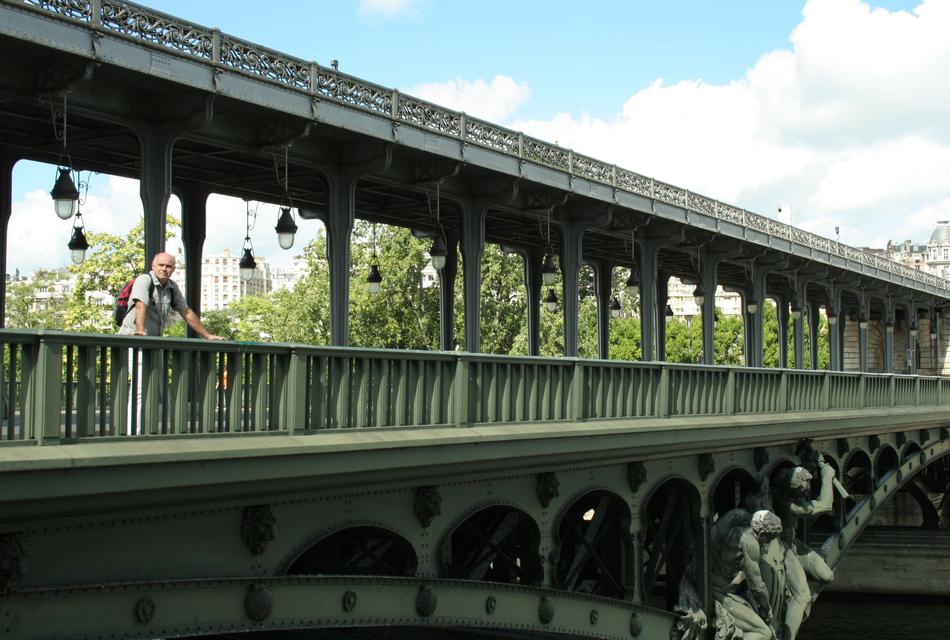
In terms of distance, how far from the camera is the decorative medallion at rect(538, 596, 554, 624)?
17.4 meters

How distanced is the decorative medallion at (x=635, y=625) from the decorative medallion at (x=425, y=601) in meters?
5.52

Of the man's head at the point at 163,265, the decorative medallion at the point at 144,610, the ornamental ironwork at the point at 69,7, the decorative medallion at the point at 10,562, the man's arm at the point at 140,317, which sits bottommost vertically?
the decorative medallion at the point at 144,610

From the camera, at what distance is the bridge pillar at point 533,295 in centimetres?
2655

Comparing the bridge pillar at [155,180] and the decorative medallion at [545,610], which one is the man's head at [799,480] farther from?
the bridge pillar at [155,180]

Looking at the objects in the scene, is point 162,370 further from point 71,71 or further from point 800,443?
point 800,443

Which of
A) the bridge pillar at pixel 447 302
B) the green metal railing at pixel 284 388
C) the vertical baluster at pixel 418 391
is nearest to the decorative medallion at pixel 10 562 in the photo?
the green metal railing at pixel 284 388

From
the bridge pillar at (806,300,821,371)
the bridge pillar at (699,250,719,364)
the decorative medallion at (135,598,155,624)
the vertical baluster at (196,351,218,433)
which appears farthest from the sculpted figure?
the bridge pillar at (806,300,821,371)

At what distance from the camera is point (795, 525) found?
25.2 metres

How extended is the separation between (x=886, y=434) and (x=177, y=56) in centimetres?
2385

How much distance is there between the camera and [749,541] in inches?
837

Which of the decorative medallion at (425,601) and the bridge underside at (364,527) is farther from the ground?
the bridge underside at (364,527)

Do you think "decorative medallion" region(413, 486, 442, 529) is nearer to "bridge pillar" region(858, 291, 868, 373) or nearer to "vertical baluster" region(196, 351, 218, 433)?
"vertical baluster" region(196, 351, 218, 433)

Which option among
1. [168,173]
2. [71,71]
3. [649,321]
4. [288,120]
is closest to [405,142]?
[288,120]

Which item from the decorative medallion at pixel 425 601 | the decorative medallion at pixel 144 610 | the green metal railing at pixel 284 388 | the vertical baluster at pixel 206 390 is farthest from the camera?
the decorative medallion at pixel 425 601
